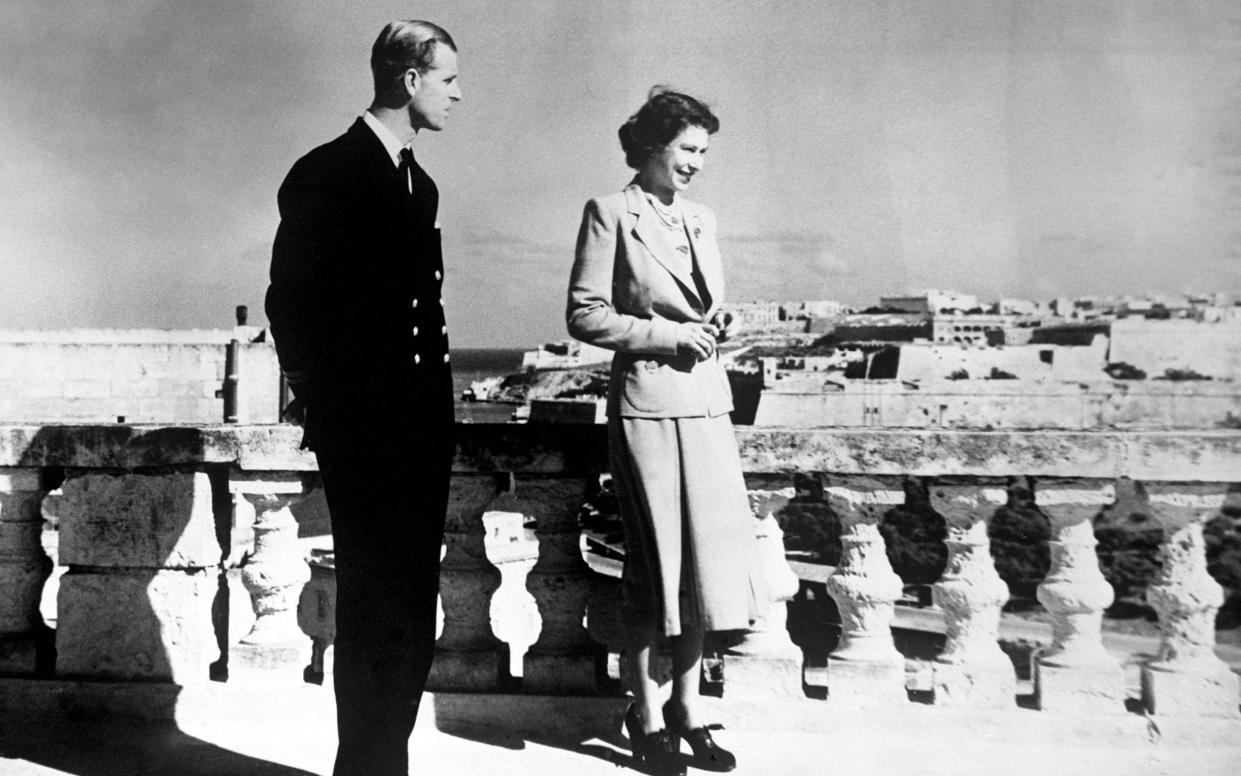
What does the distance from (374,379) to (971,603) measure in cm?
159

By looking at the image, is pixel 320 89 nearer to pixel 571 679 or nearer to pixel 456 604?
pixel 456 604

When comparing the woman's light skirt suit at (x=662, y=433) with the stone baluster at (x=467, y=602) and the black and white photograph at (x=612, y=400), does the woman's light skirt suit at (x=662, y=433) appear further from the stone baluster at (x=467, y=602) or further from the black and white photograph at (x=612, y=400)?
the stone baluster at (x=467, y=602)

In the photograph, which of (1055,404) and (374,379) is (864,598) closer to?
(374,379)

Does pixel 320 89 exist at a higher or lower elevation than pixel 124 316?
higher

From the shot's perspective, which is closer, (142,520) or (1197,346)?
(1197,346)

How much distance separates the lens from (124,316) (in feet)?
11.9

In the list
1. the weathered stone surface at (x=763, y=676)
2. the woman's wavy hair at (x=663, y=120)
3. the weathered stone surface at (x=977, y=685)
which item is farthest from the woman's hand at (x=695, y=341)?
the weathered stone surface at (x=977, y=685)

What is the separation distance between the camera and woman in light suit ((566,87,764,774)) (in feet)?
8.54

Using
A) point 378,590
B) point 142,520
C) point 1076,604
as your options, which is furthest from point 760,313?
point 142,520

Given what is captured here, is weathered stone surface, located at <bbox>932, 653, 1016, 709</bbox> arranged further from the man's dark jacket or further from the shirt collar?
the shirt collar

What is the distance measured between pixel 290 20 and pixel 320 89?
0.73 feet

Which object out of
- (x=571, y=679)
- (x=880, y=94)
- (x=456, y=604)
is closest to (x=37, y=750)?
(x=456, y=604)

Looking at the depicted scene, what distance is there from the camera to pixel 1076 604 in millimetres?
2781

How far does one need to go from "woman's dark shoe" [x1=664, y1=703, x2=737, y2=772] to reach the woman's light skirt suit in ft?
0.80
